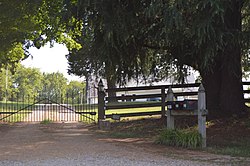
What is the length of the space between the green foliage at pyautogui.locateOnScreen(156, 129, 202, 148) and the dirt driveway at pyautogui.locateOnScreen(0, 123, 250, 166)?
43cm

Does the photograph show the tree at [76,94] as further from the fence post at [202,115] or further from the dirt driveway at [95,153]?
the fence post at [202,115]

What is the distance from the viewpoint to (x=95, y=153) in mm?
9070

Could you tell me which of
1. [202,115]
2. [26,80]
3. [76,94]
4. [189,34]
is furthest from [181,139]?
[26,80]

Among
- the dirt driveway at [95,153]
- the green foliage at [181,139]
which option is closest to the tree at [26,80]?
the dirt driveway at [95,153]

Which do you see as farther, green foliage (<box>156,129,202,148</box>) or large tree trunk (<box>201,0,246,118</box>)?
large tree trunk (<box>201,0,246,118</box>)

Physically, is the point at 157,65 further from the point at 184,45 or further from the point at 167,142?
the point at 167,142

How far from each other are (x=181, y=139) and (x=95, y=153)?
278 centimetres

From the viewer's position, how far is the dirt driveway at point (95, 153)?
805 cm

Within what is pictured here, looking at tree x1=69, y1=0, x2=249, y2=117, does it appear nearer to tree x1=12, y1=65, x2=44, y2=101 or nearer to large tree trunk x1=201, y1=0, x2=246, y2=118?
large tree trunk x1=201, y1=0, x2=246, y2=118

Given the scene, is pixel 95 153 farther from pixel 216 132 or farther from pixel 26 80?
pixel 26 80

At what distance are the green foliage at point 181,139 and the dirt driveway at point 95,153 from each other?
16.8 inches

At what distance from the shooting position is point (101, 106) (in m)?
16.4

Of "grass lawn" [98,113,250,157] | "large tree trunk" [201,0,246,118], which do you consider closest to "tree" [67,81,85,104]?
"grass lawn" [98,113,250,157]

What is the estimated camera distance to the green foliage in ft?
34.0
